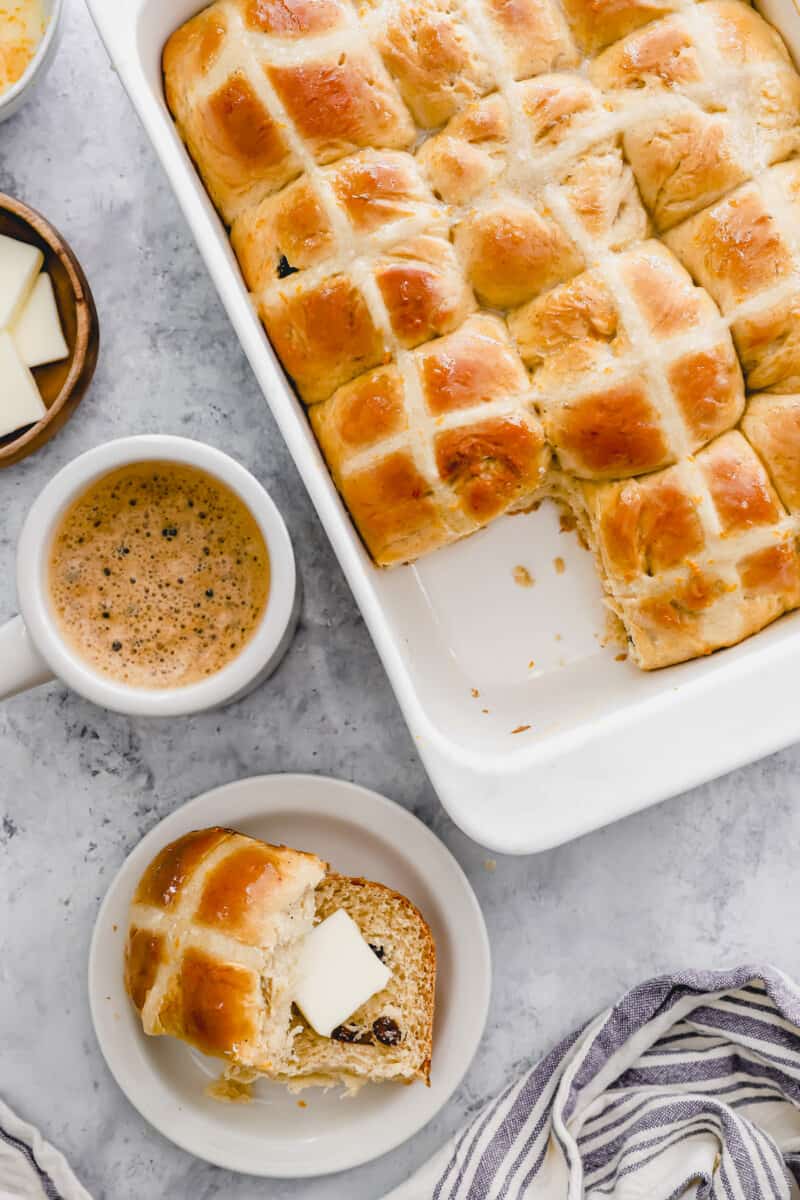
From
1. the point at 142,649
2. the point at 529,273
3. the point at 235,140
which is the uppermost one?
the point at 235,140

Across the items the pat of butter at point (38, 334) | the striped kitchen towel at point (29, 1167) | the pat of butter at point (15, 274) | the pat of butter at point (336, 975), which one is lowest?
the striped kitchen towel at point (29, 1167)

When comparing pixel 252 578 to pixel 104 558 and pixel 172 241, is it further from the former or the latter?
pixel 172 241

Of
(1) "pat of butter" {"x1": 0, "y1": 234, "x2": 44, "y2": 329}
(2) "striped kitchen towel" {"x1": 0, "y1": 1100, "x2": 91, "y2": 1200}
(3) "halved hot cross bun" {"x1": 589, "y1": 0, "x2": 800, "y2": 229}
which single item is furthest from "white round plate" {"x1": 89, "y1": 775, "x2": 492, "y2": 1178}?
(3) "halved hot cross bun" {"x1": 589, "y1": 0, "x2": 800, "y2": 229}

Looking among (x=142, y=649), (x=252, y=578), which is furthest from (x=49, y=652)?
(x=252, y=578)

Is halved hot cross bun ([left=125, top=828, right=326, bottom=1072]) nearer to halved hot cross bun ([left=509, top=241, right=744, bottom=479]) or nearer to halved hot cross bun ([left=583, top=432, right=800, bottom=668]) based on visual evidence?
halved hot cross bun ([left=583, top=432, right=800, bottom=668])

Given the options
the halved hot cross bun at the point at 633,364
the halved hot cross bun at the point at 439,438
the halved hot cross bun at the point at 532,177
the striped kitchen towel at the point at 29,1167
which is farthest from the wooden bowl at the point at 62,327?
the striped kitchen towel at the point at 29,1167

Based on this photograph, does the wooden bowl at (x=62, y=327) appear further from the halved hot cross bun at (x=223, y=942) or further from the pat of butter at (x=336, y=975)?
the pat of butter at (x=336, y=975)
